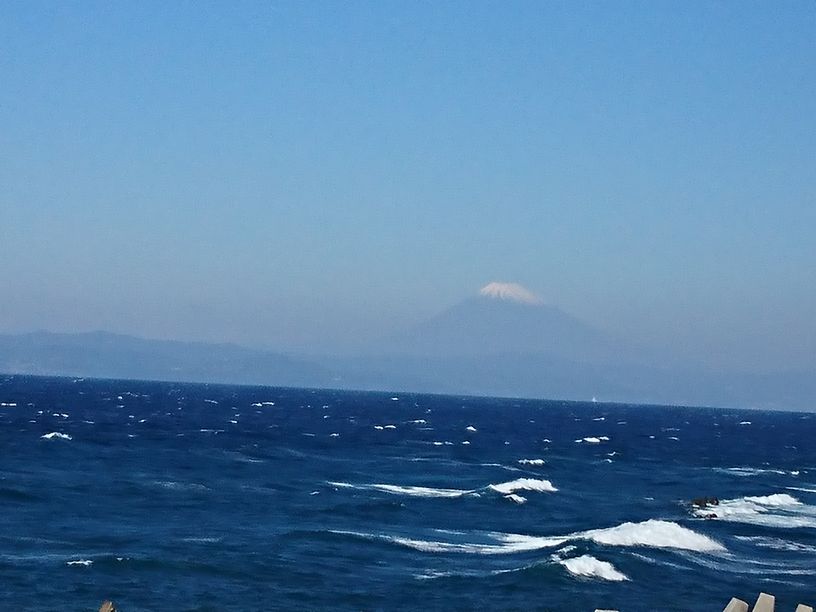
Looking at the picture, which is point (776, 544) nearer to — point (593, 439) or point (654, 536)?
point (654, 536)

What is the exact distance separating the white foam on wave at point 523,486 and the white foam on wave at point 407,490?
266cm

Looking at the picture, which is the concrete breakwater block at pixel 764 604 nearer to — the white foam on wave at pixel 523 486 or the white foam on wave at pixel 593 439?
the white foam on wave at pixel 523 486

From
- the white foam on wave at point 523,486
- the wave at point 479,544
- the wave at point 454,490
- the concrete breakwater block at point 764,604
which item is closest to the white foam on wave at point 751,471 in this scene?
the white foam on wave at point 523,486

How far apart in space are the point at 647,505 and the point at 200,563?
1626 inches

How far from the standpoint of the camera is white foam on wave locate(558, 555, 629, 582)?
55.6 meters

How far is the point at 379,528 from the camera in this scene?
67812mm

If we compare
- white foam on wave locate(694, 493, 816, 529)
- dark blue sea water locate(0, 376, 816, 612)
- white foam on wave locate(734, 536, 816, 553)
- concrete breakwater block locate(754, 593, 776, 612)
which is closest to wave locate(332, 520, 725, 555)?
dark blue sea water locate(0, 376, 816, 612)

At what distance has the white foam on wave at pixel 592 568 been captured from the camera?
55.6 meters

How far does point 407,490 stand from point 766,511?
2674cm

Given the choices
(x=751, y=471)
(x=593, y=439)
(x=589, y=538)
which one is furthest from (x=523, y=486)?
(x=593, y=439)

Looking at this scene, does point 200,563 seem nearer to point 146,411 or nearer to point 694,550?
point 694,550

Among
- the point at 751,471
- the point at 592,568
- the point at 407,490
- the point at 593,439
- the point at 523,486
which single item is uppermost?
the point at 593,439

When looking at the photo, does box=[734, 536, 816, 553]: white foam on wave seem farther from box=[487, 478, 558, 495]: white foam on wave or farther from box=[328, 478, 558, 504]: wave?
box=[487, 478, 558, 495]: white foam on wave

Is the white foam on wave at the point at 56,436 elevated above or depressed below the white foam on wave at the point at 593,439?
below
